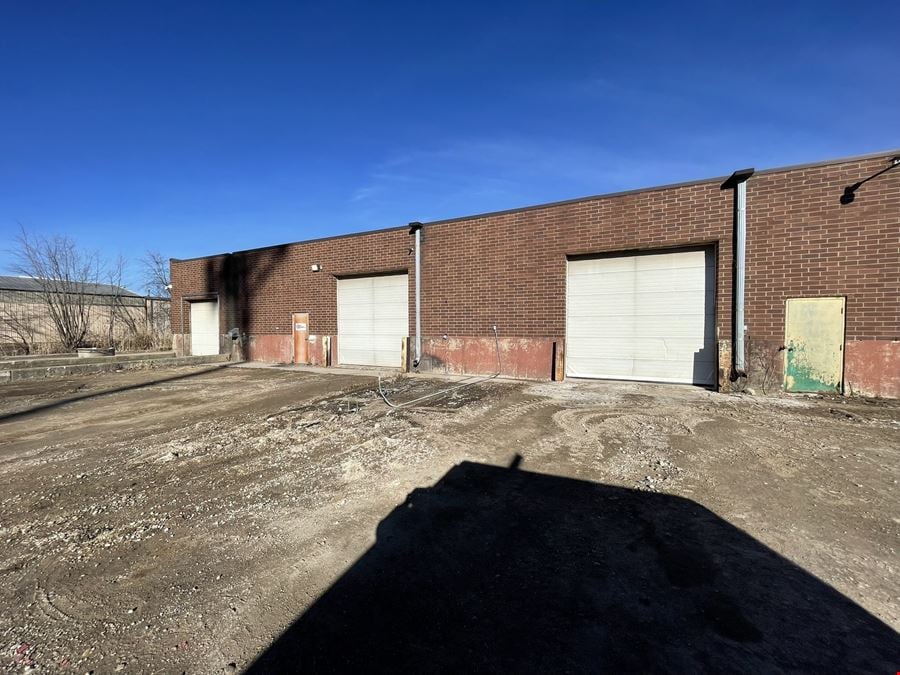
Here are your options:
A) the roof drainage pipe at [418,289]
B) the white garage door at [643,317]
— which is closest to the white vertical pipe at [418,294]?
the roof drainage pipe at [418,289]

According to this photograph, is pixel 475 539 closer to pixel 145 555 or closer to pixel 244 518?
pixel 244 518

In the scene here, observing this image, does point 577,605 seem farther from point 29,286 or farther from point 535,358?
point 29,286

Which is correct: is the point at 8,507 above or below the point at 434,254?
below

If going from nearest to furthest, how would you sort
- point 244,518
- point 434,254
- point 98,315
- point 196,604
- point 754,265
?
point 196,604 → point 244,518 → point 754,265 → point 434,254 → point 98,315

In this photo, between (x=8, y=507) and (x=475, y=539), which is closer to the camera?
(x=475, y=539)

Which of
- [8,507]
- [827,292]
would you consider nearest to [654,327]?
[827,292]

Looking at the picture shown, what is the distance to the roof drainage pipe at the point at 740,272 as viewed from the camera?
8.62 metres

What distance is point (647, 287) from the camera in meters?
9.87

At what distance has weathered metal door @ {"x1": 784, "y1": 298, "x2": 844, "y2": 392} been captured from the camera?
314 inches

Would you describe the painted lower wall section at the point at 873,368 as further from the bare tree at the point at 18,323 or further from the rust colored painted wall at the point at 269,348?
the bare tree at the point at 18,323

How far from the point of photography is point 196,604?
7.68ft

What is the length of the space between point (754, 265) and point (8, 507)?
12.0 metres

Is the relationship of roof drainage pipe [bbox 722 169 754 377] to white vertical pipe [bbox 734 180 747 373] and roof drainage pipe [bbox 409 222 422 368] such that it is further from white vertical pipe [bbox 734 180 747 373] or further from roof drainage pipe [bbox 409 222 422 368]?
roof drainage pipe [bbox 409 222 422 368]

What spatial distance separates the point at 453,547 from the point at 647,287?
8.90m
